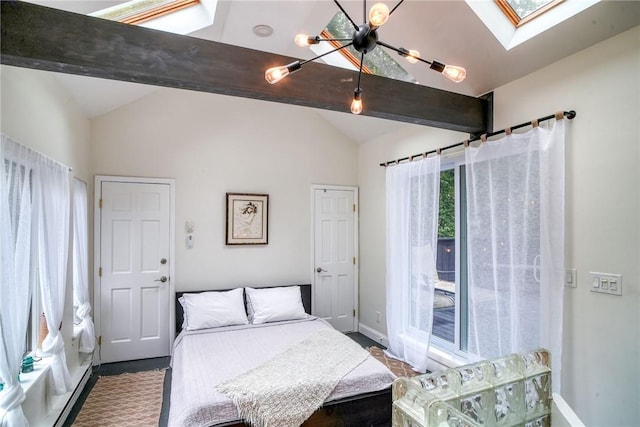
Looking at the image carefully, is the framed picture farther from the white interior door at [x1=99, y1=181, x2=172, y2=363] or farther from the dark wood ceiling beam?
the dark wood ceiling beam

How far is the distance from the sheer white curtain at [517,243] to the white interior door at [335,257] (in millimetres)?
2050

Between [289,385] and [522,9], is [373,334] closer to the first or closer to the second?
[289,385]

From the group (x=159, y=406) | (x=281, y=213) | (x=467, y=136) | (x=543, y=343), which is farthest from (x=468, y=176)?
(x=159, y=406)

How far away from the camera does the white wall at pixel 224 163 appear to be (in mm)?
3707

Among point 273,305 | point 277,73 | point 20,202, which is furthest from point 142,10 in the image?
point 273,305

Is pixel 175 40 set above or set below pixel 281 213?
above

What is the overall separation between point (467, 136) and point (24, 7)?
3.12 metres

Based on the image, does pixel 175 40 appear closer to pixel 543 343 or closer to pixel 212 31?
pixel 212 31

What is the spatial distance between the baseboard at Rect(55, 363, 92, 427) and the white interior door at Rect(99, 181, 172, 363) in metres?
0.41

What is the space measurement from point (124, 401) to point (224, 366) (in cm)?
103

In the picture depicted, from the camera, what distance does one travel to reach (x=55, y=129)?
2482 millimetres

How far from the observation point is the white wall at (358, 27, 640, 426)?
1.90m

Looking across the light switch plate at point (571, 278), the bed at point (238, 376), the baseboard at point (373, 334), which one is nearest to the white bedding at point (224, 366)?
the bed at point (238, 376)

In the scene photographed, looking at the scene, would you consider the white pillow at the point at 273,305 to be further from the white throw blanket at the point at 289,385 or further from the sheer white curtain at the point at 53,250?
the sheer white curtain at the point at 53,250
